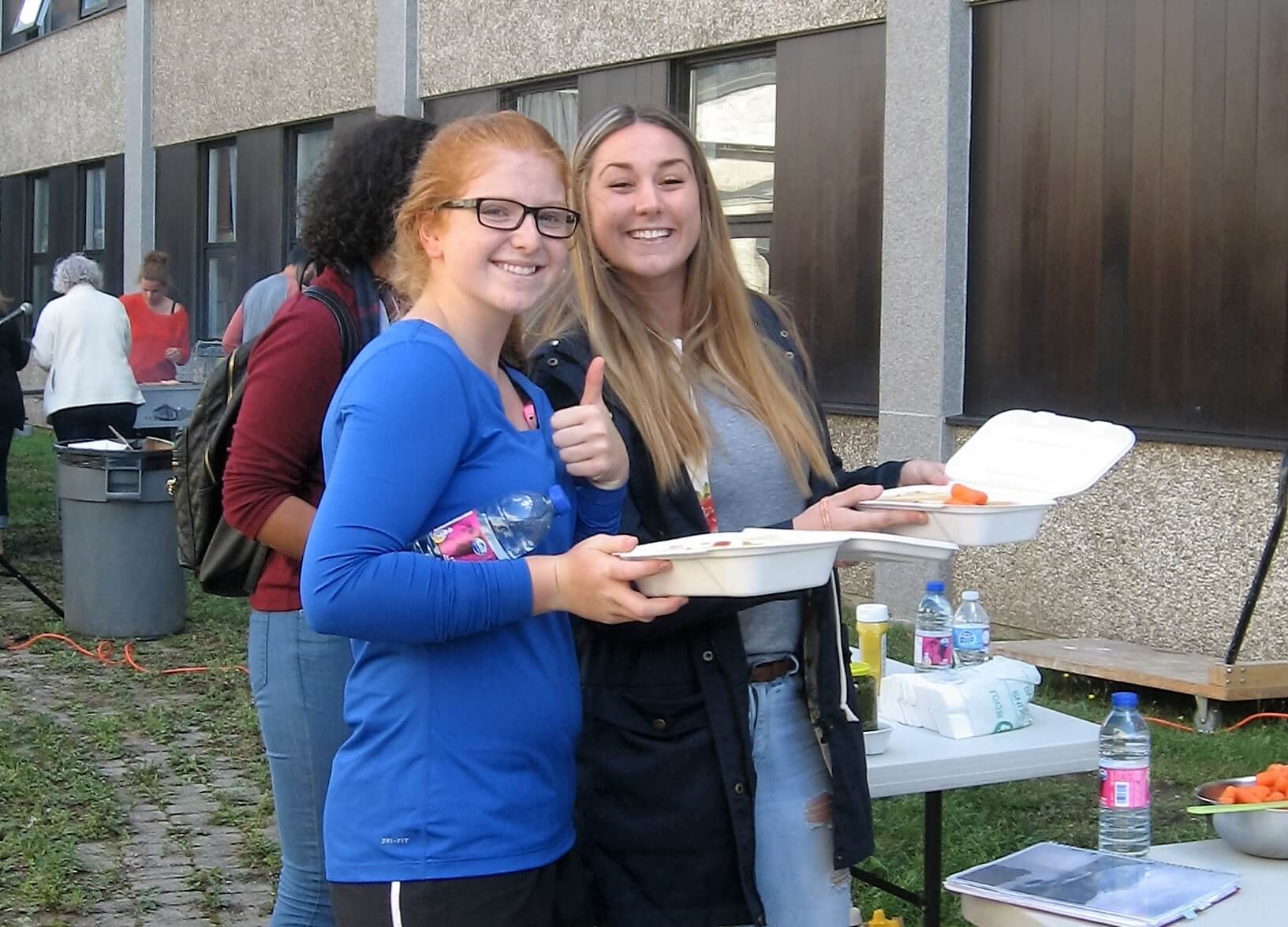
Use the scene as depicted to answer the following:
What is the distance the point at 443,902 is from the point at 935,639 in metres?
1.79

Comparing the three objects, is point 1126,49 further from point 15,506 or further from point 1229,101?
point 15,506

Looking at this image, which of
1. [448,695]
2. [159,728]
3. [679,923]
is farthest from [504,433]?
[159,728]

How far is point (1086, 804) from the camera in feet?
17.6

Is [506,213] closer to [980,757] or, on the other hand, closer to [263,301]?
[980,757]

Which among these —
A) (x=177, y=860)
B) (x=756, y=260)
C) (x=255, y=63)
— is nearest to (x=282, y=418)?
(x=177, y=860)

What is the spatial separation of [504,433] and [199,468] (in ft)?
3.97

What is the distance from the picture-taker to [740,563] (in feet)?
6.43

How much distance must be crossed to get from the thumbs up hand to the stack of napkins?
1355mm

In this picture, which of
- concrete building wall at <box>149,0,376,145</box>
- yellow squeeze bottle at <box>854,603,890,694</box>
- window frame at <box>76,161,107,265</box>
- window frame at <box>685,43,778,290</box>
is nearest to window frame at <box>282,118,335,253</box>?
concrete building wall at <box>149,0,376,145</box>

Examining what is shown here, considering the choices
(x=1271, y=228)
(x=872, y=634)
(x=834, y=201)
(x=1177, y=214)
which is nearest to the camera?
(x=872, y=634)

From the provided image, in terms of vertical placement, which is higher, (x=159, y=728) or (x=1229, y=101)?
(x=1229, y=101)

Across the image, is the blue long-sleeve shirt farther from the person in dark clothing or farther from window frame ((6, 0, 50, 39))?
window frame ((6, 0, 50, 39))

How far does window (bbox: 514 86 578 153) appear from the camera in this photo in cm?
1075

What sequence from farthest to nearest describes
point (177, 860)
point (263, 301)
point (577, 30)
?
point (577, 30) < point (263, 301) < point (177, 860)
